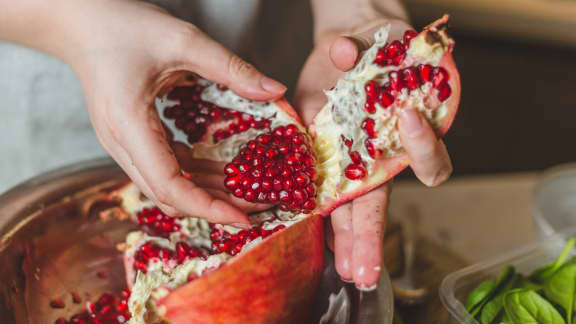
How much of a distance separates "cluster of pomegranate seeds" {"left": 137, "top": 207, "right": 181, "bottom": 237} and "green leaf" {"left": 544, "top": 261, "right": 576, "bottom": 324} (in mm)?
625

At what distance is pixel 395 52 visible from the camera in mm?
730

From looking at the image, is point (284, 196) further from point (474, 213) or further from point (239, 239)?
Result: point (474, 213)

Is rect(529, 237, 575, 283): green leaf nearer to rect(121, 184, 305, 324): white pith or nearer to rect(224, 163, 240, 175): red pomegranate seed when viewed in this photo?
rect(121, 184, 305, 324): white pith

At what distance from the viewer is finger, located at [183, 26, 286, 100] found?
73 cm

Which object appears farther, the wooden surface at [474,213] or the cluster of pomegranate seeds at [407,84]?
the wooden surface at [474,213]

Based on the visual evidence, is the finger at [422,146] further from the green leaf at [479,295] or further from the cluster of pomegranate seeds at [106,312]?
the cluster of pomegranate seeds at [106,312]

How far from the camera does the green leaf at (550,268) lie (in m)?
0.85

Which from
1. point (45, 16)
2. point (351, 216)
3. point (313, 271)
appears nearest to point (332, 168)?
point (351, 216)

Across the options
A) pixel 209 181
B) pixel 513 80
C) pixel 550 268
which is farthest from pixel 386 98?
pixel 513 80

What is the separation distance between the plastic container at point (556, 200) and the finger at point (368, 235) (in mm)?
612

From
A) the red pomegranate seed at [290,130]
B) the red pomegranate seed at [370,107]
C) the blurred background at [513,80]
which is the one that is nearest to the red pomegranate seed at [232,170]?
the red pomegranate seed at [290,130]

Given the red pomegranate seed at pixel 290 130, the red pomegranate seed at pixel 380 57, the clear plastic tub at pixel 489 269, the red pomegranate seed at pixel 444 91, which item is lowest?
the clear plastic tub at pixel 489 269

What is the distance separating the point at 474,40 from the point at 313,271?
321cm

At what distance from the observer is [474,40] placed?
348cm
